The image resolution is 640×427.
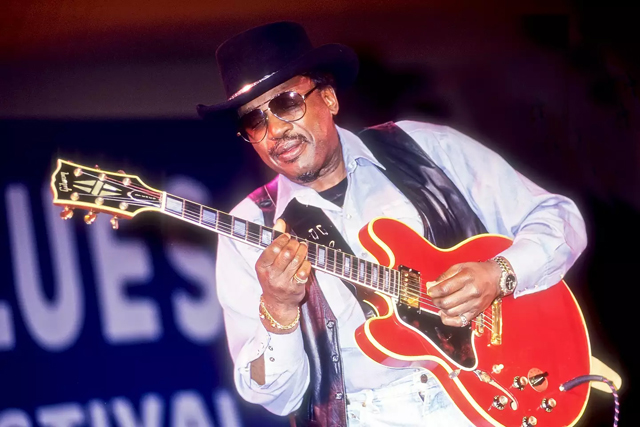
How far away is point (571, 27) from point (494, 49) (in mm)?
477

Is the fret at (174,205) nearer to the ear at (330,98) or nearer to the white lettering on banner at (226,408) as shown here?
the ear at (330,98)

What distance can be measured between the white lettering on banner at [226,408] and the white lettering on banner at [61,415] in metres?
0.56

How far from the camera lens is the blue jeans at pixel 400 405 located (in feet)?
6.83

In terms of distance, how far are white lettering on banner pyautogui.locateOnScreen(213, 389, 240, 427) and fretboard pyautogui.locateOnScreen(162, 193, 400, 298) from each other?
0.98m

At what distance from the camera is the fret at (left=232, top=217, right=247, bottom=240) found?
182 centimetres

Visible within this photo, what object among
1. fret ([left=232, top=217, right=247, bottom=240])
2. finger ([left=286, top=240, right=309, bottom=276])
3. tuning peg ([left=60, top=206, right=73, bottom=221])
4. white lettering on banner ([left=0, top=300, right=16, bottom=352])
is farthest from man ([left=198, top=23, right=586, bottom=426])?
white lettering on banner ([left=0, top=300, right=16, bottom=352])

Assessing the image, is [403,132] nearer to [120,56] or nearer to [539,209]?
[539,209]

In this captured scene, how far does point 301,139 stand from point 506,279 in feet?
2.93

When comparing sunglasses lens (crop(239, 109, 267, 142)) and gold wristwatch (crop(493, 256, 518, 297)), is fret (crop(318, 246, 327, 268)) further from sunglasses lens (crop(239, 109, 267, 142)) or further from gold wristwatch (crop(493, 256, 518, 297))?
gold wristwatch (crop(493, 256, 518, 297))

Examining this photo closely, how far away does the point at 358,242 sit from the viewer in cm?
221

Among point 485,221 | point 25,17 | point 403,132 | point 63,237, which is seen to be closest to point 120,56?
point 25,17

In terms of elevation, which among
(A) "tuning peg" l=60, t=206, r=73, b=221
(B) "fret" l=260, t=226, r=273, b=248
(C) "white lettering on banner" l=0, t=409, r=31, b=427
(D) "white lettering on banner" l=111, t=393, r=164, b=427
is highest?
(A) "tuning peg" l=60, t=206, r=73, b=221

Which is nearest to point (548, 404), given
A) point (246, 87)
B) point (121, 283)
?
point (246, 87)

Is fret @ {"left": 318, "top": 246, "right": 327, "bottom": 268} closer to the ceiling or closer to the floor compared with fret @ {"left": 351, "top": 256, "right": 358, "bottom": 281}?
closer to the ceiling
